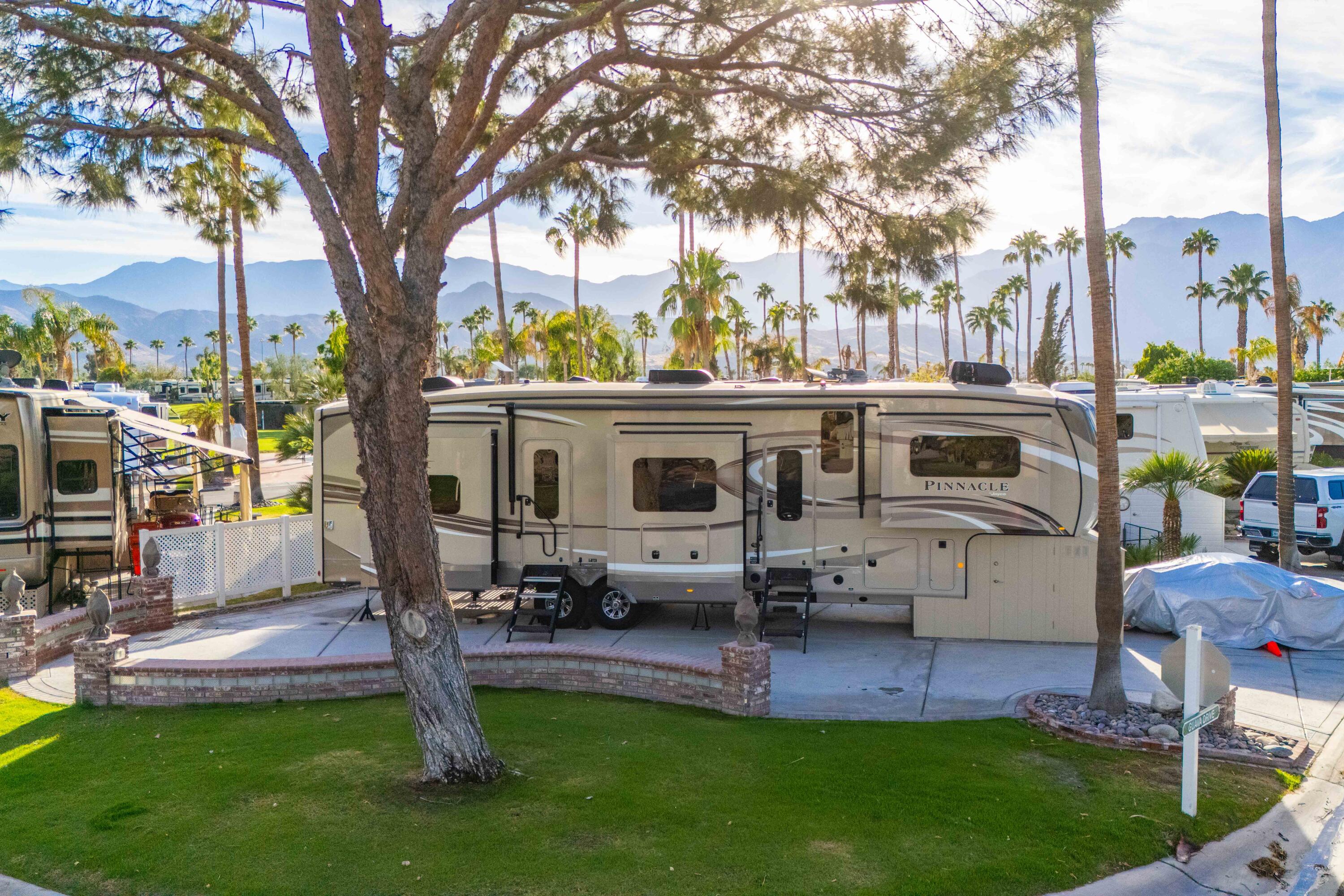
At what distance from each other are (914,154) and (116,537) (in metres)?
13.2

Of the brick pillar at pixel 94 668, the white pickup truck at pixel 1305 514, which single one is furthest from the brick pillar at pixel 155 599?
the white pickup truck at pixel 1305 514

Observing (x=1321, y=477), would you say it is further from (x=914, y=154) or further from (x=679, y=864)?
(x=679, y=864)

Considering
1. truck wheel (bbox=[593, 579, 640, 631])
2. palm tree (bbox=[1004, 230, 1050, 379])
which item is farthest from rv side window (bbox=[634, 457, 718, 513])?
palm tree (bbox=[1004, 230, 1050, 379])

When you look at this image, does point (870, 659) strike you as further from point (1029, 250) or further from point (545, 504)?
point (1029, 250)

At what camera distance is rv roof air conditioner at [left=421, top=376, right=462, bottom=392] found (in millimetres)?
13922

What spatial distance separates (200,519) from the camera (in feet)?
61.3

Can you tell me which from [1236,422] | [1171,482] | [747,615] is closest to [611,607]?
[747,615]

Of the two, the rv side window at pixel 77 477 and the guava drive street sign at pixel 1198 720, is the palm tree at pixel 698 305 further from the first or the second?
the guava drive street sign at pixel 1198 720

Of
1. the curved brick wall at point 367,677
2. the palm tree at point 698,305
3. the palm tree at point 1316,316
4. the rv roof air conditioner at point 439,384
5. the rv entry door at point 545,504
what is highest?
the palm tree at point 1316,316

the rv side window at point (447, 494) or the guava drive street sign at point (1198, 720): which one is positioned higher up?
the rv side window at point (447, 494)

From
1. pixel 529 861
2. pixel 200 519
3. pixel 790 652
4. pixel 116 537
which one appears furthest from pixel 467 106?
pixel 200 519

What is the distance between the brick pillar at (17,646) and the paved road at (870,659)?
0.54 feet

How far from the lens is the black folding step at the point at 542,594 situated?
504 inches

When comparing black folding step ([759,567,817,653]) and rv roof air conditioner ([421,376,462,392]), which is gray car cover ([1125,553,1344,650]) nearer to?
black folding step ([759,567,817,653])
